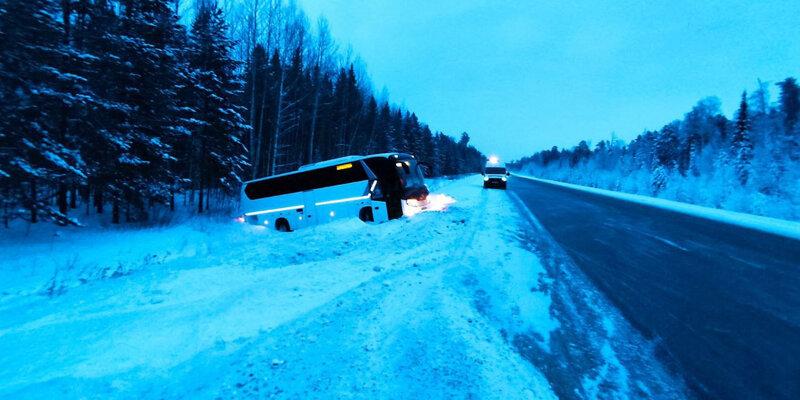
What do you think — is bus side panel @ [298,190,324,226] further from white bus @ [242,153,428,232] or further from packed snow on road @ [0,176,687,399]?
packed snow on road @ [0,176,687,399]

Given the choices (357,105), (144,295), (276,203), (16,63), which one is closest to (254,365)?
(144,295)

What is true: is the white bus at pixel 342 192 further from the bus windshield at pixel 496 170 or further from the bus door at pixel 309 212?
the bus windshield at pixel 496 170

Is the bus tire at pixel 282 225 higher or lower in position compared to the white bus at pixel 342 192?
lower

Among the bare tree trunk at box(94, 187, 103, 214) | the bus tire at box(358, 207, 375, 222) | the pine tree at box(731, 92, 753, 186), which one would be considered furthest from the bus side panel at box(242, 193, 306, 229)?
the pine tree at box(731, 92, 753, 186)

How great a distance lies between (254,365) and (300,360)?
390mm

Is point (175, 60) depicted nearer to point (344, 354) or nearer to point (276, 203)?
point (276, 203)

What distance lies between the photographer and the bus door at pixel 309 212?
38.5 ft

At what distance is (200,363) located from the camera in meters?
2.67

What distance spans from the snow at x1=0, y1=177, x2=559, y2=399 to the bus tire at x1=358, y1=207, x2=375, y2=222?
395 centimetres

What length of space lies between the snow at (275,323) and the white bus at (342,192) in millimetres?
4129

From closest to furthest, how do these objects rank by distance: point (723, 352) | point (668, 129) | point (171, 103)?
point (723, 352)
point (171, 103)
point (668, 129)

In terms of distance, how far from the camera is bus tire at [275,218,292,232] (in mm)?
12773

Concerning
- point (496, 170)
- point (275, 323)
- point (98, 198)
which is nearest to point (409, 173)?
point (275, 323)

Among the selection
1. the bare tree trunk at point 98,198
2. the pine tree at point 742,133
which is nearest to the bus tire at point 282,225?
the bare tree trunk at point 98,198
